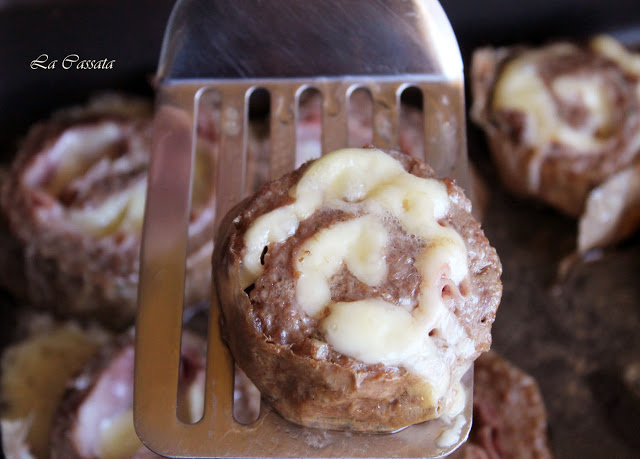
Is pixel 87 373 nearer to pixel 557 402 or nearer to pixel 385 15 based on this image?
pixel 385 15

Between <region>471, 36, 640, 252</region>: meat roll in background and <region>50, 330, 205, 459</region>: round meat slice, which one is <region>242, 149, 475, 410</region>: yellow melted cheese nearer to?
<region>50, 330, 205, 459</region>: round meat slice

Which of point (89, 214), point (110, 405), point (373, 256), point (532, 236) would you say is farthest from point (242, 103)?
point (532, 236)

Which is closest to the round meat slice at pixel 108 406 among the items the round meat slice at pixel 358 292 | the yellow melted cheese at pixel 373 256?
the round meat slice at pixel 358 292

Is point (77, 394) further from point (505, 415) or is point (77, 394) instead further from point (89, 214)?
point (505, 415)

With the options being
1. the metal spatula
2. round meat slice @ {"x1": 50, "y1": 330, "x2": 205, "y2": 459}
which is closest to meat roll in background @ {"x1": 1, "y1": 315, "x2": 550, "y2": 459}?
round meat slice @ {"x1": 50, "y1": 330, "x2": 205, "y2": 459}

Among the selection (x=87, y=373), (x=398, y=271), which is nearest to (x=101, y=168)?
(x=87, y=373)

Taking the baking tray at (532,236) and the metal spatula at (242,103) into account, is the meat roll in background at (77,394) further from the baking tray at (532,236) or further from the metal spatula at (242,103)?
the metal spatula at (242,103)
